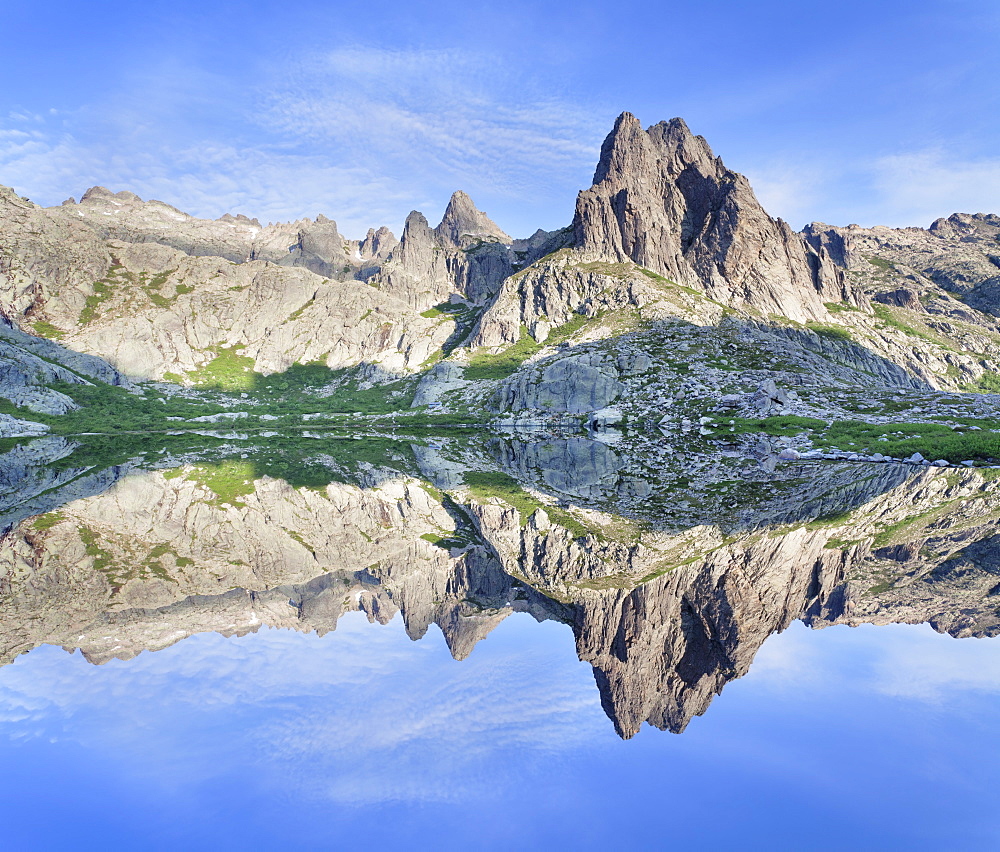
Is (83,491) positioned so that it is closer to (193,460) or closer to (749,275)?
(193,460)

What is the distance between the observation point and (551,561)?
23641 mm

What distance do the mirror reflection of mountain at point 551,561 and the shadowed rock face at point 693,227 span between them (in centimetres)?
13531

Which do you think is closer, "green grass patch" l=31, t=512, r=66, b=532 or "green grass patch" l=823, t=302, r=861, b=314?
"green grass patch" l=31, t=512, r=66, b=532

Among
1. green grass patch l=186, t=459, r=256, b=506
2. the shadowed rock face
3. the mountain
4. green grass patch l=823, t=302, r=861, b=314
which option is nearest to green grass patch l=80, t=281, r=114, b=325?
A: the mountain

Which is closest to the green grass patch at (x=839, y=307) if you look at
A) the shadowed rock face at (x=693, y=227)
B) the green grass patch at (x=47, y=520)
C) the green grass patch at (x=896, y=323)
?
the shadowed rock face at (x=693, y=227)

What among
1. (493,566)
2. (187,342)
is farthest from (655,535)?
(187,342)

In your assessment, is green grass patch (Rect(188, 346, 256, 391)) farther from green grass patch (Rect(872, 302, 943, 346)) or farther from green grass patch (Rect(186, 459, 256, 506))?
green grass patch (Rect(872, 302, 943, 346))

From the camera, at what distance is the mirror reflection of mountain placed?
50.3 feet

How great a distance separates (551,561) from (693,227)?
181 m

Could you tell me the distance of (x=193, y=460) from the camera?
65.1m

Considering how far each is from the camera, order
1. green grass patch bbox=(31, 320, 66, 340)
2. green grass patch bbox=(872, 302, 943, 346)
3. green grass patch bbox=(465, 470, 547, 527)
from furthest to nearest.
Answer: green grass patch bbox=(872, 302, 943, 346) → green grass patch bbox=(31, 320, 66, 340) → green grass patch bbox=(465, 470, 547, 527)

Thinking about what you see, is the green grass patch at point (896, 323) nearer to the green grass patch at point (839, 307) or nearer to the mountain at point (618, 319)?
the mountain at point (618, 319)

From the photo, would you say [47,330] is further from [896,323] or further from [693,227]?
[896,323]

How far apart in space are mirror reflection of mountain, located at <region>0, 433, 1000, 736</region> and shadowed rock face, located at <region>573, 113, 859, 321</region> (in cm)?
13531
